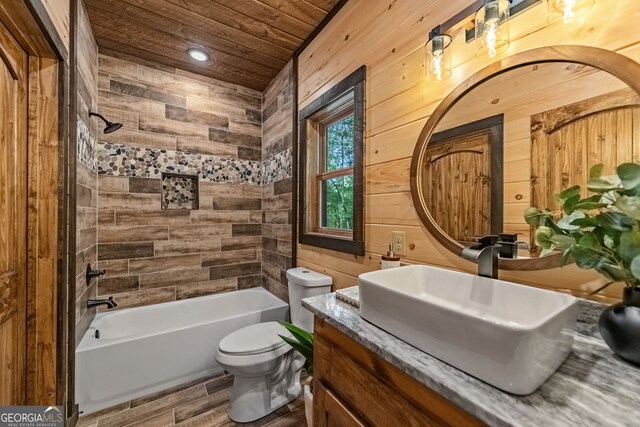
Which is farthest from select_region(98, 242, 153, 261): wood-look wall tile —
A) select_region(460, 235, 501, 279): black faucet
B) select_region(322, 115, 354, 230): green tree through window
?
select_region(460, 235, 501, 279): black faucet

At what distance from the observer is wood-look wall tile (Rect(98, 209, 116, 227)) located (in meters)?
2.20

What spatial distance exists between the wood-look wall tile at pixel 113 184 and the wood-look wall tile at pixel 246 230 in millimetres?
1006

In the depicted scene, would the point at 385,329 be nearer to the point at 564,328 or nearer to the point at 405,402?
the point at 405,402

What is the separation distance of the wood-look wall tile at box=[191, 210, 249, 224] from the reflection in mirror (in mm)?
2099

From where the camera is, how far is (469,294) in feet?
3.08

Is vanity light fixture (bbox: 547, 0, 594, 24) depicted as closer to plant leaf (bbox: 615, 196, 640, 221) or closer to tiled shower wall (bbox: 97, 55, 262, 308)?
plant leaf (bbox: 615, 196, 640, 221)

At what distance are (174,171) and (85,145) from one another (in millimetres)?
735

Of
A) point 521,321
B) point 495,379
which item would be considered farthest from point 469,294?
point 495,379

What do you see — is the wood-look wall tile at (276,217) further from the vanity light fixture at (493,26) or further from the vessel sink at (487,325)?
the vanity light fixture at (493,26)

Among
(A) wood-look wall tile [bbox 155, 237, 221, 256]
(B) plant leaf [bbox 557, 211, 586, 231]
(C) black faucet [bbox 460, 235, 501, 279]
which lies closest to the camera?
(B) plant leaf [bbox 557, 211, 586, 231]

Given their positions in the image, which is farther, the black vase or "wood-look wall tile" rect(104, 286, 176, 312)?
"wood-look wall tile" rect(104, 286, 176, 312)

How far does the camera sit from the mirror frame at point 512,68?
0.72 m

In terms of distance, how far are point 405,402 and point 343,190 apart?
1472 millimetres

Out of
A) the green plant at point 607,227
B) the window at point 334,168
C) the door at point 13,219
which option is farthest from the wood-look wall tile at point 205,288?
the green plant at point 607,227
